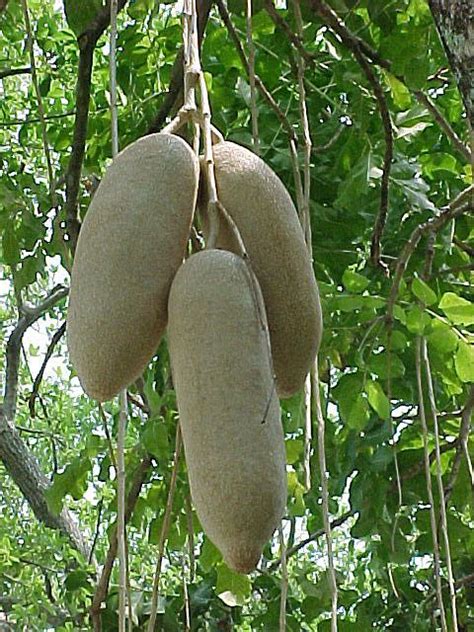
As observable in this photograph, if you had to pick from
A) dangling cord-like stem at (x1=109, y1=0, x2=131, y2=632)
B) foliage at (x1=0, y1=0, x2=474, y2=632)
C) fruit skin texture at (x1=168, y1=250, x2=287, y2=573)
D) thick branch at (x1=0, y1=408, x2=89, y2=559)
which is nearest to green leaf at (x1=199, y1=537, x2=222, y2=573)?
foliage at (x1=0, y1=0, x2=474, y2=632)

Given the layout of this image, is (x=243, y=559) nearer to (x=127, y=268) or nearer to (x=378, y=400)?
(x=127, y=268)

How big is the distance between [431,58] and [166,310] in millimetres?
909

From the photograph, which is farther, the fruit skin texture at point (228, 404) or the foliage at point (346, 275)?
the foliage at point (346, 275)

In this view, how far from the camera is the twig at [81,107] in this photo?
1.28m

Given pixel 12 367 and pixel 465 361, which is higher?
pixel 12 367

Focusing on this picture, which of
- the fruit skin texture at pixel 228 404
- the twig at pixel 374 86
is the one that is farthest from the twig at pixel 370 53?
the fruit skin texture at pixel 228 404

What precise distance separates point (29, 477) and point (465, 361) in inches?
64.9

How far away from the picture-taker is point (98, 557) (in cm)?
292

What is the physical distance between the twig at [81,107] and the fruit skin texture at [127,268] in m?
0.65

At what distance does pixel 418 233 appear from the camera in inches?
47.6

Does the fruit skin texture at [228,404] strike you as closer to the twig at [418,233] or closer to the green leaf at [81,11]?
the twig at [418,233]

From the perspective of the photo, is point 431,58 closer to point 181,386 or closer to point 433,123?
point 433,123

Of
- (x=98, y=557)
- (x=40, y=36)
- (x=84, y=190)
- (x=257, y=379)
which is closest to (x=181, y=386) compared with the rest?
(x=257, y=379)

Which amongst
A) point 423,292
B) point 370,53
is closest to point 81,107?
point 370,53
